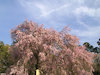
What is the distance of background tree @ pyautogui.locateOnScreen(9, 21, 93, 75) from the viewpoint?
1138 cm

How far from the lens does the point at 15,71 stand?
11188 millimetres

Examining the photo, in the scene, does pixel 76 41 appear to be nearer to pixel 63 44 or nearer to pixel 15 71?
pixel 63 44

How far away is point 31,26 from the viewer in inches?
518

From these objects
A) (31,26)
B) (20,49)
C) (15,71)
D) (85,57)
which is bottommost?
(15,71)

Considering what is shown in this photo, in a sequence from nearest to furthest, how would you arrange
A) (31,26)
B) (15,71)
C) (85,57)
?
(15,71), (85,57), (31,26)

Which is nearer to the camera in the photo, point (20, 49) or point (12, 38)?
point (20, 49)

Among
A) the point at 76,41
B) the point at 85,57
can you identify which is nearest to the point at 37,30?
the point at 76,41

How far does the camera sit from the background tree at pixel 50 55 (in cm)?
1138

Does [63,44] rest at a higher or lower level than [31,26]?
lower

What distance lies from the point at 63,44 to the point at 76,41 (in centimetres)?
126

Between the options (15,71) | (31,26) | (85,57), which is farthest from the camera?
(31,26)

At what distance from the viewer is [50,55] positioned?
38.1 ft

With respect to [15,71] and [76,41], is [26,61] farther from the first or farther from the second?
[76,41]

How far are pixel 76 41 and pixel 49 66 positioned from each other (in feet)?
10.5
